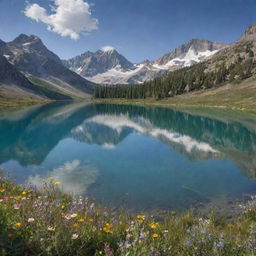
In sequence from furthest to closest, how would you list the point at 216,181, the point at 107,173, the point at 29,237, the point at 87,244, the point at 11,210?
the point at 107,173, the point at 216,181, the point at 11,210, the point at 87,244, the point at 29,237

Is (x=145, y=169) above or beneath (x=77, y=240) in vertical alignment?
beneath

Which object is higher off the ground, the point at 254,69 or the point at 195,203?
the point at 254,69

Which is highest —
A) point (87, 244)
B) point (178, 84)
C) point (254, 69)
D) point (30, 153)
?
point (254, 69)

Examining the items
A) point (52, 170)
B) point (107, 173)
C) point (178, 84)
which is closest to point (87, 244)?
point (107, 173)

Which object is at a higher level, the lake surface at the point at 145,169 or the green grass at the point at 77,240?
the green grass at the point at 77,240

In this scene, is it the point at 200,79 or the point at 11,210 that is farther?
the point at 200,79

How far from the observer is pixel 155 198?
14.4 m

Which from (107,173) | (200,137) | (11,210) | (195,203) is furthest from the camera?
(200,137)

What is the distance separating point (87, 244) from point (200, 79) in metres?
179

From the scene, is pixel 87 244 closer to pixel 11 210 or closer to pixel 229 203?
pixel 11 210

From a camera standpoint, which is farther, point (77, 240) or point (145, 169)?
point (145, 169)

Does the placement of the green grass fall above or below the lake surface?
above

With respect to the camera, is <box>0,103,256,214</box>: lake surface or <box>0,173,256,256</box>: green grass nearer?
<box>0,173,256,256</box>: green grass

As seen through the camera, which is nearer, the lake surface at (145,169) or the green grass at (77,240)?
the green grass at (77,240)
